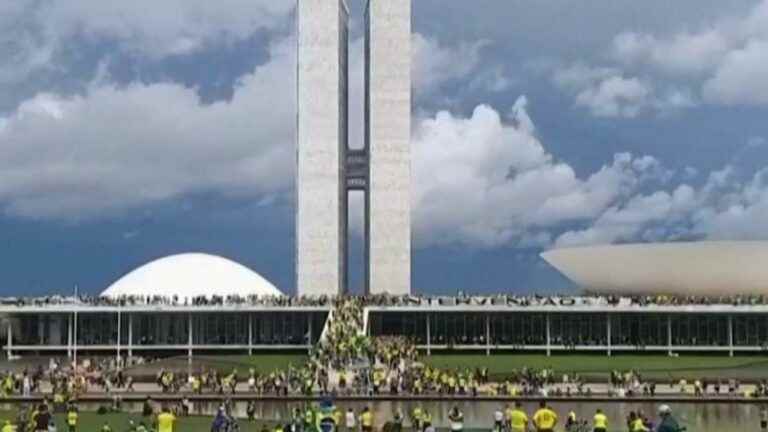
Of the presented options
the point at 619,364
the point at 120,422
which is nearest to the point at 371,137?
the point at 619,364

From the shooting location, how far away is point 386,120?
76562 mm

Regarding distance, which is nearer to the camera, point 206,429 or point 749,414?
point 206,429

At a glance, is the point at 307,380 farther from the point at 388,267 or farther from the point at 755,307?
the point at 388,267

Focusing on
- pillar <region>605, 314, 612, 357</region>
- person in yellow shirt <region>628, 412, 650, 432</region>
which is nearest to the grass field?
pillar <region>605, 314, 612, 357</region>

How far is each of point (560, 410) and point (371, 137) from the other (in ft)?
138

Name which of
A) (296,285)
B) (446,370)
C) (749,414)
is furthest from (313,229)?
(749,414)

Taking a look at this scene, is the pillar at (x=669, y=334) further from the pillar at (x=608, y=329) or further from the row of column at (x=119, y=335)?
the row of column at (x=119, y=335)

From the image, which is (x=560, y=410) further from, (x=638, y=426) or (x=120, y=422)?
(x=638, y=426)

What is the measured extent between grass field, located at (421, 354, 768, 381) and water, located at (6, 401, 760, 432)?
7105mm

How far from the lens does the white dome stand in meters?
70.6

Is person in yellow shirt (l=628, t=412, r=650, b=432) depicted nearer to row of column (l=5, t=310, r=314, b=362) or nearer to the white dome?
row of column (l=5, t=310, r=314, b=362)

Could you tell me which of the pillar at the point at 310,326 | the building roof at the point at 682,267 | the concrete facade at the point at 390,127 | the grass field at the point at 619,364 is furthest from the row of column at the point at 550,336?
the concrete facade at the point at 390,127

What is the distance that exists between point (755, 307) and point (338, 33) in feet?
96.3

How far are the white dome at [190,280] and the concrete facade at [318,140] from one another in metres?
3.66
